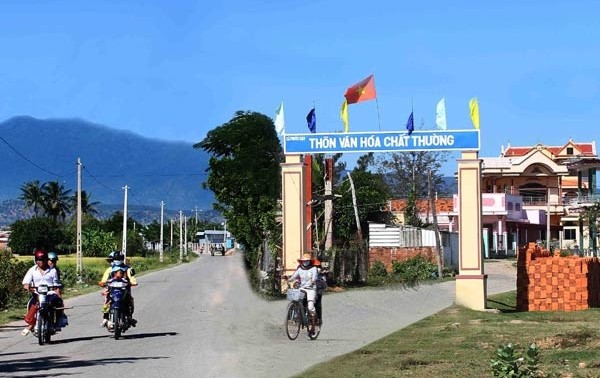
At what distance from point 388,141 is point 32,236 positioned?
99.9 m

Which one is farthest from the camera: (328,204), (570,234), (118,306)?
(570,234)

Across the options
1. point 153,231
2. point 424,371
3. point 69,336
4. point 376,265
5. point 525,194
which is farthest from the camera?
point 153,231

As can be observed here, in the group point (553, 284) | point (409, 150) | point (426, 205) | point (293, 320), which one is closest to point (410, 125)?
point (409, 150)

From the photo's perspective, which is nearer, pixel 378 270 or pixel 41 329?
pixel 41 329

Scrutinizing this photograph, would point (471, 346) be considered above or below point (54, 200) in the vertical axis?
below

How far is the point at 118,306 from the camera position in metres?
19.1

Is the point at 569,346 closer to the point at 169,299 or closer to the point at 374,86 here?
the point at 374,86

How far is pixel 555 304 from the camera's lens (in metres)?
26.3

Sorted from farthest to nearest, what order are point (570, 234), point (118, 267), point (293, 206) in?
point (570, 234) → point (293, 206) → point (118, 267)

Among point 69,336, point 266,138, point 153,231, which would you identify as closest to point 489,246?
point 266,138

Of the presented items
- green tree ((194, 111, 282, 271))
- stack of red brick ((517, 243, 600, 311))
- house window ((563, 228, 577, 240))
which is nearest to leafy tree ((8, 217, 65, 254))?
green tree ((194, 111, 282, 271))

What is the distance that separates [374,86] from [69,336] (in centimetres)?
1374

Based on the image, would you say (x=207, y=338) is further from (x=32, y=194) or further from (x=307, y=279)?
(x=32, y=194)

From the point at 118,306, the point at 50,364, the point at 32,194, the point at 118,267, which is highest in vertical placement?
the point at 32,194
